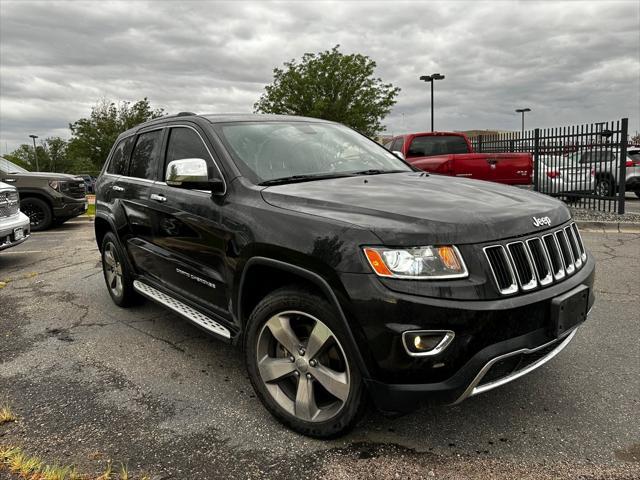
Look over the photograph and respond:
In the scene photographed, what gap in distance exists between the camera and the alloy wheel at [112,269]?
497 centimetres

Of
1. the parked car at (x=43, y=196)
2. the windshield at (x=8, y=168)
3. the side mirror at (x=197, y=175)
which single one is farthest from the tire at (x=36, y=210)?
the side mirror at (x=197, y=175)

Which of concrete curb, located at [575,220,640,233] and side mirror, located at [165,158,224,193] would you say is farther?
concrete curb, located at [575,220,640,233]

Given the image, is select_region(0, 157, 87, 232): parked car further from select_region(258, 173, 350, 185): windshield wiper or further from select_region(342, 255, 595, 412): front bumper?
select_region(342, 255, 595, 412): front bumper

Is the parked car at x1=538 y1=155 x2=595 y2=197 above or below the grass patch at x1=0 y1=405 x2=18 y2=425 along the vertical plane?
above

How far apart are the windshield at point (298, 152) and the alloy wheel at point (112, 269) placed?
2.18 meters

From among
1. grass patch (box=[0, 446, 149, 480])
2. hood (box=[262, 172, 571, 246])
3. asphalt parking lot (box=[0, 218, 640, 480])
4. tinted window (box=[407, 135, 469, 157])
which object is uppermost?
tinted window (box=[407, 135, 469, 157])

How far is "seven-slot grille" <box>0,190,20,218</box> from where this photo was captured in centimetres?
712

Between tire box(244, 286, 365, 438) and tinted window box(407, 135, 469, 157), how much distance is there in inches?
351

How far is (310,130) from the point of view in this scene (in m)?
3.89

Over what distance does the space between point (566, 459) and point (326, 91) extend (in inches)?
1195

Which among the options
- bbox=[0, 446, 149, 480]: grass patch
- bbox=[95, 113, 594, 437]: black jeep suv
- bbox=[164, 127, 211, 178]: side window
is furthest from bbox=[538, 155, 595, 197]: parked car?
bbox=[0, 446, 149, 480]: grass patch

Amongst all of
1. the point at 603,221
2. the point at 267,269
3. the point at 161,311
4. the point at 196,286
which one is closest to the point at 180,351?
the point at 196,286

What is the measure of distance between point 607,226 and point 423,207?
8.74m

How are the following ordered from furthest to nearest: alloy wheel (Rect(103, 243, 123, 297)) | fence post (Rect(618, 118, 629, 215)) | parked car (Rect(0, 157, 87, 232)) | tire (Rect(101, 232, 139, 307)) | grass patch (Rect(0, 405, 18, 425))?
parked car (Rect(0, 157, 87, 232))
fence post (Rect(618, 118, 629, 215))
alloy wheel (Rect(103, 243, 123, 297))
tire (Rect(101, 232, 139, 307))
grass patch (Rect(0, 405, 18, 425))
